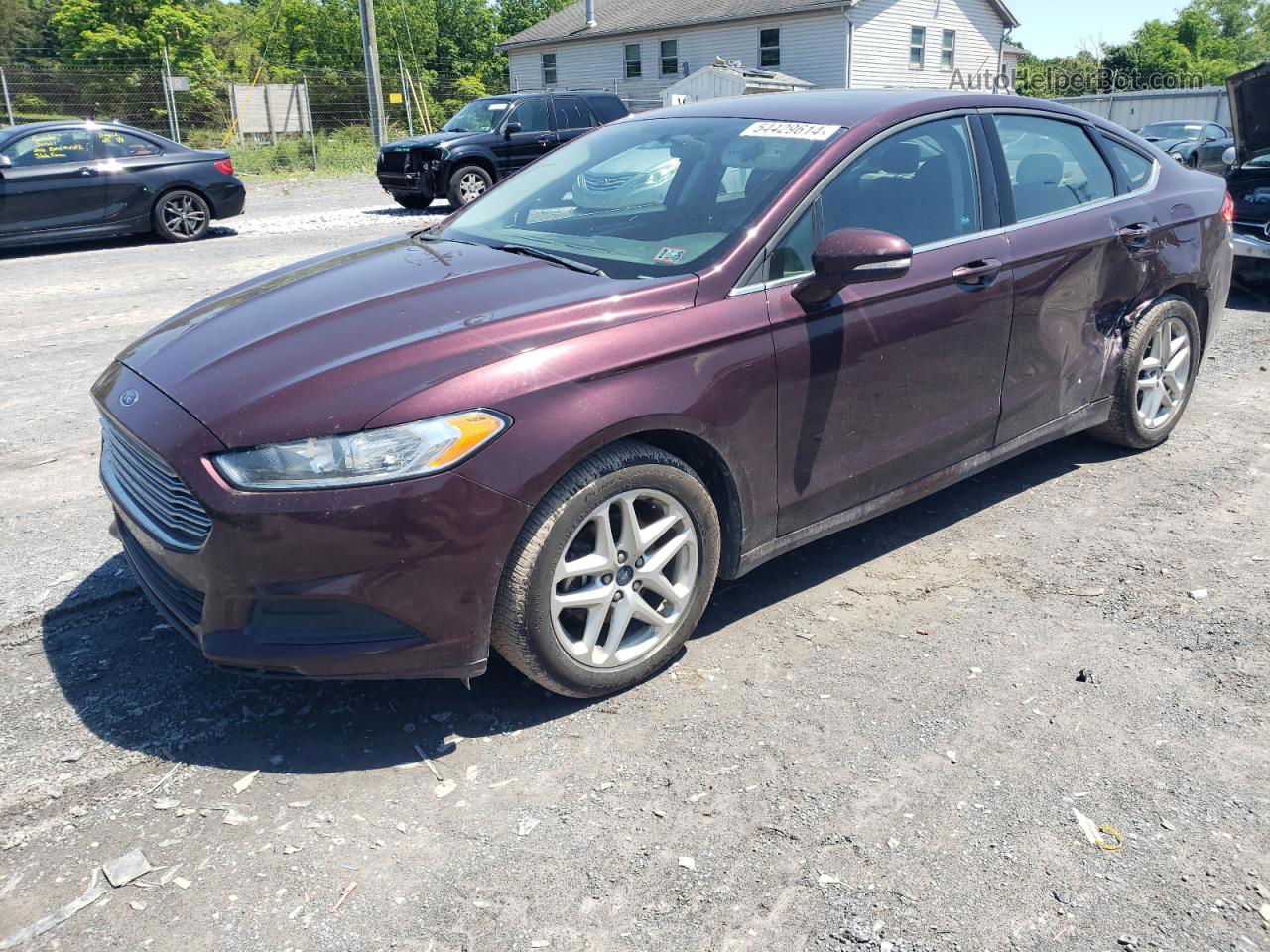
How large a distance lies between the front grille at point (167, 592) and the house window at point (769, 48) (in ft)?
123

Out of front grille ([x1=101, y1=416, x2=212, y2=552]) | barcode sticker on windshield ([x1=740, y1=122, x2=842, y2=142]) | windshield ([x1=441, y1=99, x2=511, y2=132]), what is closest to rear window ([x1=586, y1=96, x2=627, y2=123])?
windshield ([x1=441, y1=99, x2=511, y2=132])

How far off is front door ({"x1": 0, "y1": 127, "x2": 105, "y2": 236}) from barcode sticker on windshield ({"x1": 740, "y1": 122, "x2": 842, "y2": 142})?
11210 mm

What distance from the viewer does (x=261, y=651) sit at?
9.11ft

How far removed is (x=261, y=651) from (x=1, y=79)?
81.6 ft

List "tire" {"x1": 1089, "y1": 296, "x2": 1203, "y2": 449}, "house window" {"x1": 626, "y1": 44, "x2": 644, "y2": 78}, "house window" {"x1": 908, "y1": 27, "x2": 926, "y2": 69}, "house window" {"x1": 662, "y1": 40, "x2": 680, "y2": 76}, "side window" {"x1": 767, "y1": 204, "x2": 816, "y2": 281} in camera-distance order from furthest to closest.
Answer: "house window" {"x1": 626, "y1": 44, "x2": 644, "y2": 78}, "house window" {"x1": 662, "y1": 40, "x2": 680, "y2": 76}, "house window" {"x1": 908, "y1": 27, "x2": 926, "y2": 69}, "tire" {"x1": 1089, "y1": 296, "x2": 1203, "y2": 449}, "side window" {"x1": 767, "y1": 204, "x2": 816, "y2": 281}

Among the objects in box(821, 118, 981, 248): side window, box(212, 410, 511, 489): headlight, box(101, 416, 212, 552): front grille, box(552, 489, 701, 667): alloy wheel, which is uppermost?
box(821, 118, 981, 248): side window

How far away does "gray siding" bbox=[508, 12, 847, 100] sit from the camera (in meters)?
35.6

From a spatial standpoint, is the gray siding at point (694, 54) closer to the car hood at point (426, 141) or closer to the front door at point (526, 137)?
the front door at point (526, 137)

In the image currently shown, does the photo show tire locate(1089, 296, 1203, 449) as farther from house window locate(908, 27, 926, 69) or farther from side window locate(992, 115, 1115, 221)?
house window locate(908, 27, 926, 69)

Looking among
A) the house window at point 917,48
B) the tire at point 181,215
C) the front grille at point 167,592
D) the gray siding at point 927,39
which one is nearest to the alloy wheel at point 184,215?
the tire at point 181,215

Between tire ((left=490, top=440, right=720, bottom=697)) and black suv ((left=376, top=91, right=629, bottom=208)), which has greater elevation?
black suv ((left=376, top=91, right=629, bottom=208))

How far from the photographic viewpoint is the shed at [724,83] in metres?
29.7

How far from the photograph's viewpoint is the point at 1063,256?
14.1 ft

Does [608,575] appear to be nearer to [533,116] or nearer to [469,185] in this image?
[469,185]
